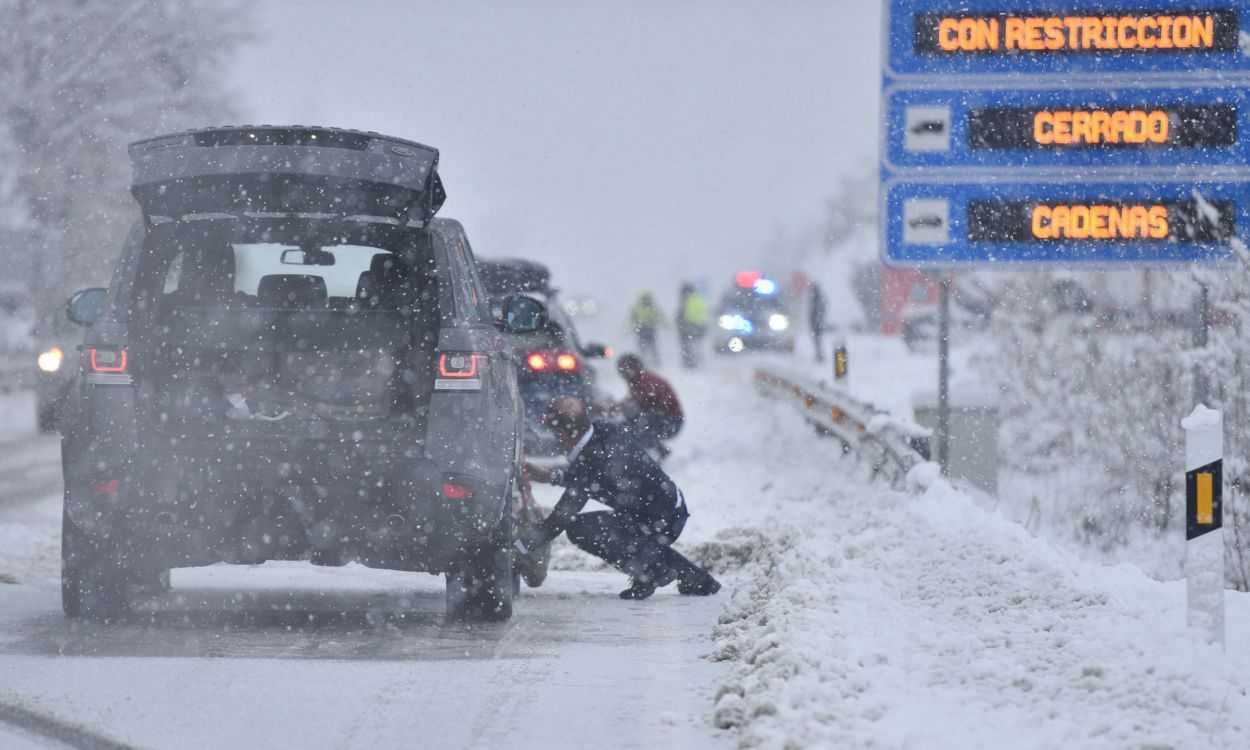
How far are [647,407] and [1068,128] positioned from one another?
579cm

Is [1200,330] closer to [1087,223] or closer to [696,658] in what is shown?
[1087,223]

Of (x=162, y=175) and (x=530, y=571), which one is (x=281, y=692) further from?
(x=530, y=571)

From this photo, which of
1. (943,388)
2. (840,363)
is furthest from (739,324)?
(943,388)

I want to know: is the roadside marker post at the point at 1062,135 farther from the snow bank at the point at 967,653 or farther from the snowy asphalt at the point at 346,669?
the snowy asphalt at the point at 346,669

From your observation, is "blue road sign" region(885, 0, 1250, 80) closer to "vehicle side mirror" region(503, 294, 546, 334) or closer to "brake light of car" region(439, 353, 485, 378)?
"vehicle side mirror" region(503, 294, 546, 334)

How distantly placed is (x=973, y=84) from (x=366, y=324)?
23.3ft

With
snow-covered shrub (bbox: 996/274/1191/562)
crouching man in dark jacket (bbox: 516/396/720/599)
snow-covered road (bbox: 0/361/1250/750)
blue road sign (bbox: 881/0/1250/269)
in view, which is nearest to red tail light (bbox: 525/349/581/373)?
blue road sign (bbox: 881/0/1250/269)

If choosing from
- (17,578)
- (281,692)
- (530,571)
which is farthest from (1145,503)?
(281,692)

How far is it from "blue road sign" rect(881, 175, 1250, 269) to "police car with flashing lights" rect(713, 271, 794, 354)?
91.5ft

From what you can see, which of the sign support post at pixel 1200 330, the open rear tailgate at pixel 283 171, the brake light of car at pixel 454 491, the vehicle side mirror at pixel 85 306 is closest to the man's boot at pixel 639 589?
the brake light of car at pixel 454 491

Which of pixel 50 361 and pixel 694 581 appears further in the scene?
pixel 50 361

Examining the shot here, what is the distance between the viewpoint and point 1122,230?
13.8 metres

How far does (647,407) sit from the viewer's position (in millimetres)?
18188

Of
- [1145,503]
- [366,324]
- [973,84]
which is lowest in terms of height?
[1145,503]
